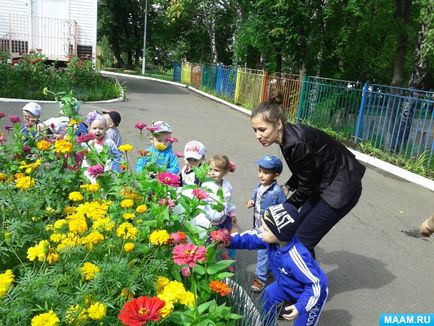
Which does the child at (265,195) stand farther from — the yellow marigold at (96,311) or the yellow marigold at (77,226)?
the yellow marigold at (96,311)

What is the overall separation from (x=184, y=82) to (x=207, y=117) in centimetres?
1987

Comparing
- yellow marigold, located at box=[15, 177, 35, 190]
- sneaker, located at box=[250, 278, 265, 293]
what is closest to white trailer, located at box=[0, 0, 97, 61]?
sneaker, located at box=[250, 278, 265, 293]

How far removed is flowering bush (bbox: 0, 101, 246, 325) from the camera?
1.44m

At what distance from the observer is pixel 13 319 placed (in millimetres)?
1379

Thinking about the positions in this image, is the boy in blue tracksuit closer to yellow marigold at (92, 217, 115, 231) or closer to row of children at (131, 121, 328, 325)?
row of children at (131, 121, 328, 325)

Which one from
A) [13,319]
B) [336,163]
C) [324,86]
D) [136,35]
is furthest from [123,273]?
[136,35]

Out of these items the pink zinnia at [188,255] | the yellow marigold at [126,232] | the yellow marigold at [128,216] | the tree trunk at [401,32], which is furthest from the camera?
the tree trunk at [401,32]

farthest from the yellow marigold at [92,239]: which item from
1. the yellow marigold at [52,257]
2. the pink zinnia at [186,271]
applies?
the pink zinnia at [186,271]

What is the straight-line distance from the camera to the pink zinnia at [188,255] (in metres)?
1.60

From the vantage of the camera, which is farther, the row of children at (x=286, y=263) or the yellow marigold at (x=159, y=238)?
the row of children at (x=286, y=263)

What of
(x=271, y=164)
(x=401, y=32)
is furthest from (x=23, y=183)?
(x=401, y=32)

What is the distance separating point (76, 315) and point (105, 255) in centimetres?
35

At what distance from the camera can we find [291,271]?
8.52 feet

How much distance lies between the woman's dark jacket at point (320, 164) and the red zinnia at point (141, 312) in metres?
1.81
